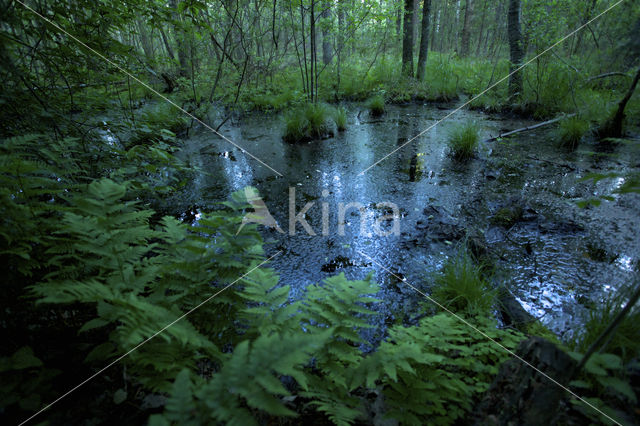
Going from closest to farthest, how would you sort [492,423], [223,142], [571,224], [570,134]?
[492,423] < [571,224] < [570,134] < [223,142]

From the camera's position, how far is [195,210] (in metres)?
3.62

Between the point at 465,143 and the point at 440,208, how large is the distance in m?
2.01

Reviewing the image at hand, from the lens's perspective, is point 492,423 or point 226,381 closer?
point 226,381

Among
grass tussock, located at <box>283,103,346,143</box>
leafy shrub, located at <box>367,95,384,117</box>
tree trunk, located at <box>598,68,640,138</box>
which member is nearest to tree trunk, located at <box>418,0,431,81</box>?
leafy shrub, located at <box>367,95,384,117</box>

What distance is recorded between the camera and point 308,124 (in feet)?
20.5

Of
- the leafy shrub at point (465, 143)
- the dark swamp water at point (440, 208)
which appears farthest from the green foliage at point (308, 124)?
the leafy shrub at point (465, 143)

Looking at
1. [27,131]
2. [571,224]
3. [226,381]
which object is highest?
[27,131]

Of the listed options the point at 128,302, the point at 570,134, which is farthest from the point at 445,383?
the point at 570,134

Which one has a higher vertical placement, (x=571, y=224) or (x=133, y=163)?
(x=133, y=163)

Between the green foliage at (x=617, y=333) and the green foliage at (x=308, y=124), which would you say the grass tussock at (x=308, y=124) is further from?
the green foliage at (x=617, y=333)

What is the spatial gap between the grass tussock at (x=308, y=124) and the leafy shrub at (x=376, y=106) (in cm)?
204

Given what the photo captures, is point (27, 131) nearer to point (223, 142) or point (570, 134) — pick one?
point (223, 142)

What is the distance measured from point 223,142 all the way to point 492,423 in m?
6.53

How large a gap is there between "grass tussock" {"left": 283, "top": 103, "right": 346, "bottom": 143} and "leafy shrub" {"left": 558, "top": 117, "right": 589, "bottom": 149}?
436 centimetres
